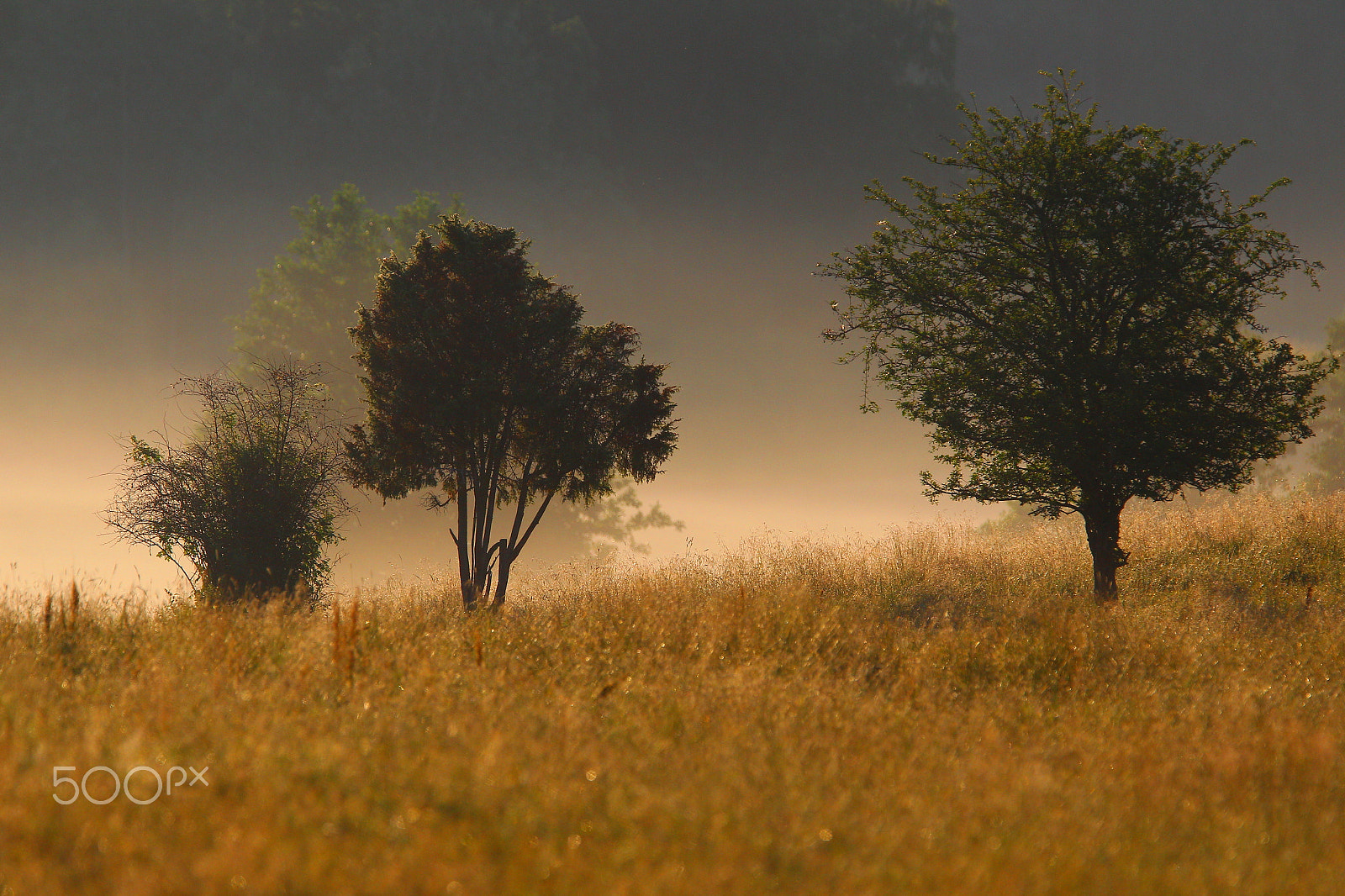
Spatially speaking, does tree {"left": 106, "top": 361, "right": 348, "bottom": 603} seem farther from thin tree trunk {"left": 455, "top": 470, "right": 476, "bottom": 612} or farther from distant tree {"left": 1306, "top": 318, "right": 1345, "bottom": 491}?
distant tree {"left": 1306, "top": 318, "right": 1345, "bottom": 491}

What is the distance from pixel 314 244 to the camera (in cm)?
3931

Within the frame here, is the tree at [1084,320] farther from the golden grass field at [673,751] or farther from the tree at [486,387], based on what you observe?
the tree at [486,387]

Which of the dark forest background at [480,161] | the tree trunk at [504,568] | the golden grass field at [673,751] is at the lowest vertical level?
the golden grass field at [673,751]

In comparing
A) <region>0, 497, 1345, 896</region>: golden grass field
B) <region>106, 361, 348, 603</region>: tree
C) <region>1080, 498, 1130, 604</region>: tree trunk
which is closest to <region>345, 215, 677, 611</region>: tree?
<region>106, 361, 348, 603</region>: tree

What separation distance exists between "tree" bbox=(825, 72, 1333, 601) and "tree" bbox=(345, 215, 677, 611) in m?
4.38

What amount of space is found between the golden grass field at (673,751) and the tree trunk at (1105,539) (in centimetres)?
267

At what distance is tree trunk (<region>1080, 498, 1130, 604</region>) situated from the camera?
39.3ft

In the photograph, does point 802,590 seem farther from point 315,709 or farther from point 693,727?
point 315,709

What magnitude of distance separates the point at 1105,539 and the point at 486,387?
408 inches

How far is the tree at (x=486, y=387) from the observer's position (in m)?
12.6

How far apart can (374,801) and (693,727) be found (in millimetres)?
2135

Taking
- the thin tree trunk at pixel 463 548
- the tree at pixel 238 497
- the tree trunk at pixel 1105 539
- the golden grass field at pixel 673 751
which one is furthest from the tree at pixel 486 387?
the tree trunk at pixel 1105 539

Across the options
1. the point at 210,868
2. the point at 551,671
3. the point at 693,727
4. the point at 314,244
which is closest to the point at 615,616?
the point at 551,671

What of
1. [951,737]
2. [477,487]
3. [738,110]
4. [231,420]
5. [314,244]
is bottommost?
[951,737]
